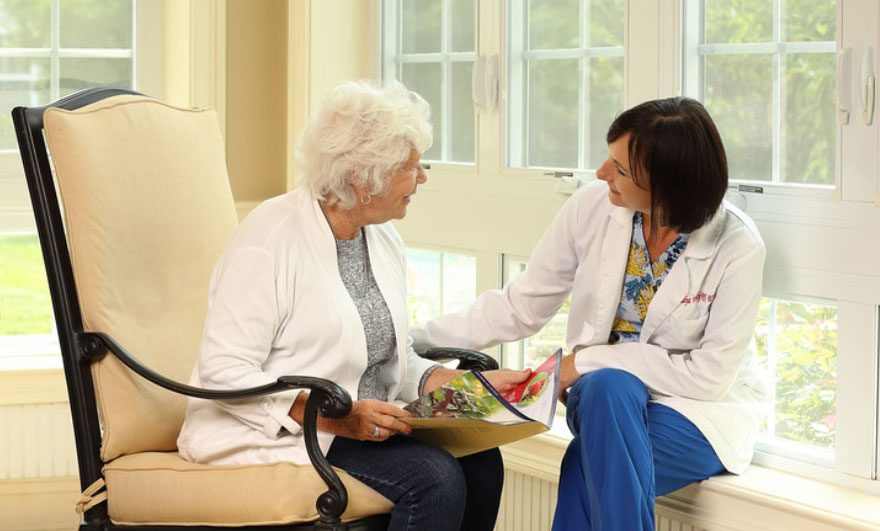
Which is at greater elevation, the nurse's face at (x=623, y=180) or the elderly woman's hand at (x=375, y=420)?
the nurse's face at (x=623, y=180)

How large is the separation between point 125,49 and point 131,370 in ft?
5.65

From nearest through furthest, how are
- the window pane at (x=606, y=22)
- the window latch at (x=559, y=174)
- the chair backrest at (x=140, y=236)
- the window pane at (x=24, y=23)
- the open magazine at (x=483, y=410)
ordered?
the open magazine at (x=483, y=410) < the chair backrest at (x=140, y=236) < the window pane at (x=606, y=22) < the window latch at (x=559, y=174) < the window pane at (x=24, y=23)

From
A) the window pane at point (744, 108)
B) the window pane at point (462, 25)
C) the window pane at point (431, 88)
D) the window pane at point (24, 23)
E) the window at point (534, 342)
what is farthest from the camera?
the window pane at point (24, 23)

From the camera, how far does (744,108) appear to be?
8.27ft

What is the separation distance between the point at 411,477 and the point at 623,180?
0.74 m

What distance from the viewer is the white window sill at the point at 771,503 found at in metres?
2.24

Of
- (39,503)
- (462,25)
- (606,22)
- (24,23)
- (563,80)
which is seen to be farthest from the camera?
(24,23)

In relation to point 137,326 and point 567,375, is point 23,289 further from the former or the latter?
point 567,375

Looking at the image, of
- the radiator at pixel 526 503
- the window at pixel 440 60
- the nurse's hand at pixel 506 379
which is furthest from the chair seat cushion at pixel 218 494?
the window at pixel 440 60

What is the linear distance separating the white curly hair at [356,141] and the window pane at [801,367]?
0.95 m

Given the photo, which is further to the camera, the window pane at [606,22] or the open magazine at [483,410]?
the window pane at [606,22]

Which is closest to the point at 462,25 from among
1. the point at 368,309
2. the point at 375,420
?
the point at 368,309

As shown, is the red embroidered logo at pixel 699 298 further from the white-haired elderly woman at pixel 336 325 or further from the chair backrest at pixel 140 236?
the chair backrest at pixel 140 236

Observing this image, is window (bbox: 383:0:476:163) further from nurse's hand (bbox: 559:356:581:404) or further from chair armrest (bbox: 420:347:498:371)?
nurse's hand (bbox: 559:356:581:404)
